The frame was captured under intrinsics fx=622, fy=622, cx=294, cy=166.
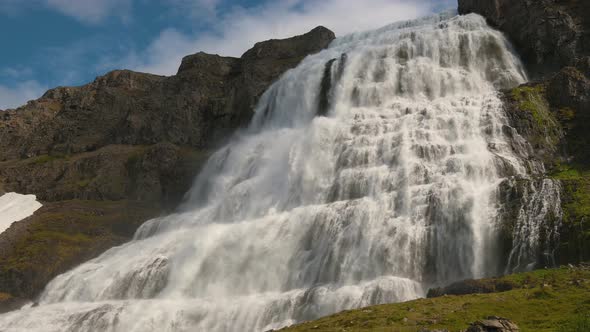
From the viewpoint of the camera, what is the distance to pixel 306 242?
4256cm

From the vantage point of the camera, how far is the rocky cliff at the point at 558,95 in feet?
116

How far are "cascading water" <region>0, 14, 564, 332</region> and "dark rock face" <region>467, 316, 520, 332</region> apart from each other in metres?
13.0

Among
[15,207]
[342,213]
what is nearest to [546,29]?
[342,213]

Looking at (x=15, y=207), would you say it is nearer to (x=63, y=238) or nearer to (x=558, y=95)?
(x=63, y=238)

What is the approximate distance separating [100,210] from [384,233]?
3798 cm

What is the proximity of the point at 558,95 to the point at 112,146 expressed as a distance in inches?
2163

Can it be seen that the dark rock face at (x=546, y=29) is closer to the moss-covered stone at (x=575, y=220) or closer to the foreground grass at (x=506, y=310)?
the moss-covered stone at (x=575, y=220)

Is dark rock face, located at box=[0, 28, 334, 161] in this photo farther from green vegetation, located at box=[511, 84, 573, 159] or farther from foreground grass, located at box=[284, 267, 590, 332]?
foreground grass, located at box=[284, 267, 590, 332]

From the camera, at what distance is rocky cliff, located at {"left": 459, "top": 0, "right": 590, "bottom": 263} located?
116ft

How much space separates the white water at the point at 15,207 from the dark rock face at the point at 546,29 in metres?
54.6

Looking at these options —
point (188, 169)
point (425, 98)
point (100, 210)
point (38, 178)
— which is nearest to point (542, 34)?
point (425, 98)

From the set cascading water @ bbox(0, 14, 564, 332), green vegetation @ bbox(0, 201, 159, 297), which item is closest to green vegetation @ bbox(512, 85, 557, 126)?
cascading water @ bbox(0, 14, 564, 332)

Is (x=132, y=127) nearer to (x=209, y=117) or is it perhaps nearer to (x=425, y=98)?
(x=209, y=117)

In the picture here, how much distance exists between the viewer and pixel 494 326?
20.8m
